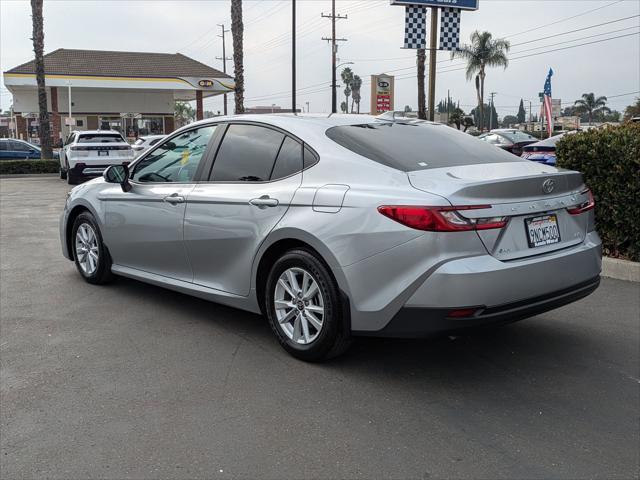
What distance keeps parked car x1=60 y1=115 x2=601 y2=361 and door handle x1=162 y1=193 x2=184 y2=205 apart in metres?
0.01

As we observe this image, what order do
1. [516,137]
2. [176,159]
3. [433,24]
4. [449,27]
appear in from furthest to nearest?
[516,137]
[449,27]
[433,24]
[176,159]

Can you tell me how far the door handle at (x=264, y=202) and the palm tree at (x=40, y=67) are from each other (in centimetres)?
2588

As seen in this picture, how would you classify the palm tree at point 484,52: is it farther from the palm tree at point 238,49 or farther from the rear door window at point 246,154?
the rear door window at point 246,154

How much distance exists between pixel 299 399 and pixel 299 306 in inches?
27.5

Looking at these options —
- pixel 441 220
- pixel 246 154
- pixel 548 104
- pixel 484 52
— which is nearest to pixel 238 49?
pixel 548 104

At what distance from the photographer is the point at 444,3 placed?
59.0ft

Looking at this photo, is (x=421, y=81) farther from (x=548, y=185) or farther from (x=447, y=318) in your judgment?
(x=447, y=318)

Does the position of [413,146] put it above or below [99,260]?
above

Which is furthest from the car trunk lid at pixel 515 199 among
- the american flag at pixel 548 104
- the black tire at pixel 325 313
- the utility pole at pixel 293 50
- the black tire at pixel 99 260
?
the utility pole at pixel 293 50

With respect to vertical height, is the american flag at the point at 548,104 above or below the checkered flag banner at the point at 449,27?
below

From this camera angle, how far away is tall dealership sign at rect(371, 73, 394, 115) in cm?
2827

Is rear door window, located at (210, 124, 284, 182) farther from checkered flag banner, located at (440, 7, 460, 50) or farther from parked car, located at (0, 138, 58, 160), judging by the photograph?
parked car, located at (0, 138, 58, 160)

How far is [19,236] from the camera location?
9.78 metres

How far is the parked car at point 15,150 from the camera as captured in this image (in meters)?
30.9
